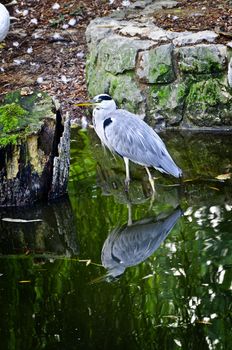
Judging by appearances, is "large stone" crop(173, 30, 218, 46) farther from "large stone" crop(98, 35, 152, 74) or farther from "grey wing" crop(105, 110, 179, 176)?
"grey wing" crop(105, 110, 179, 176)

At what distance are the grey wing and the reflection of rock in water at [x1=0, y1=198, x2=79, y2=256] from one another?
0.74 meters

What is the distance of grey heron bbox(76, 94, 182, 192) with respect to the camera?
750 centimetres

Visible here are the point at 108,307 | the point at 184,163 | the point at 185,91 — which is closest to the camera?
the point at 108,307

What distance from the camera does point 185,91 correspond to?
9.13 metres

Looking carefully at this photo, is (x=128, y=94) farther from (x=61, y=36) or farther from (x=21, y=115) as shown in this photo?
(x=61, y=36)

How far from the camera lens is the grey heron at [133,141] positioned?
7.50 m

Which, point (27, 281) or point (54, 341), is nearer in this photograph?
point (54, 341)

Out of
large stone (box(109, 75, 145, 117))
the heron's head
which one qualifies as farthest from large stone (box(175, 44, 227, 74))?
the heron's head

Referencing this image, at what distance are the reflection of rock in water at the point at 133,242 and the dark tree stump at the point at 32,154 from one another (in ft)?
2.92

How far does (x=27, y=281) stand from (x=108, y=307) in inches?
28.0

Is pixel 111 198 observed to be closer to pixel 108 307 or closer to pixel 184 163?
pixel 184 163

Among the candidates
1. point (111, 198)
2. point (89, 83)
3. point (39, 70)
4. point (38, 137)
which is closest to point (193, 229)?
point (111, 198)

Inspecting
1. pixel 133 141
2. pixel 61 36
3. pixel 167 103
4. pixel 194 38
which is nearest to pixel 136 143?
pixel 133 141

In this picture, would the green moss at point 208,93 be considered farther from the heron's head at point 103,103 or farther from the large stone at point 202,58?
the heron's head at point 103,103
